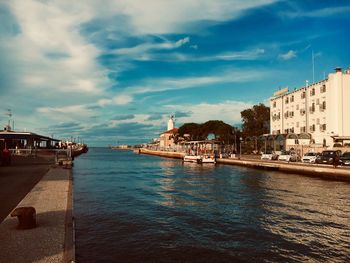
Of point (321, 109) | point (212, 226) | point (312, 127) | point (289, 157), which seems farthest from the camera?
point (312, 127)

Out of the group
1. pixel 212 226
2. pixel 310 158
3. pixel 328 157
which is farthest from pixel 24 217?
pixel 310 158

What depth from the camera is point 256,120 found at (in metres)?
100

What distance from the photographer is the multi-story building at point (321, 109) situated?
58656 millimetres

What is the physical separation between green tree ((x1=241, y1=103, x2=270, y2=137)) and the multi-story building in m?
21.4

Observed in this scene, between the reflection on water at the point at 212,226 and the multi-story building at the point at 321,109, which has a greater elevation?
the multi-story building at the point at 321,109

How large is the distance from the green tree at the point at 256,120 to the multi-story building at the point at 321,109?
21440 millimetres

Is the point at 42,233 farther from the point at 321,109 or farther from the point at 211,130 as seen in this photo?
the point at 211,130

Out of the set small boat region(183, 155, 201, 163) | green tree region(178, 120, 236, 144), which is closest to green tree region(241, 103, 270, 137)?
green tree region(178, 120, 236, 144)

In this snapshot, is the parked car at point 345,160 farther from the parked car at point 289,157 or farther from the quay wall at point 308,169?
the parked car at point 289,157

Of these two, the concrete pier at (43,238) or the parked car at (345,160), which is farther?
the parked car at (345,160)

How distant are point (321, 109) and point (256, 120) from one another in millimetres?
38296

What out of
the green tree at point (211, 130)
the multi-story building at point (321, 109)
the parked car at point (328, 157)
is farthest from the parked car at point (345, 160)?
the green tree at point (211, 130)

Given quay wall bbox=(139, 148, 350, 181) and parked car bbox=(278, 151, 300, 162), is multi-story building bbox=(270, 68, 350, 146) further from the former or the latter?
quay wall bbox=(139, 148, 350, 181)

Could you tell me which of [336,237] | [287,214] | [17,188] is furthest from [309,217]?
[17,188]
